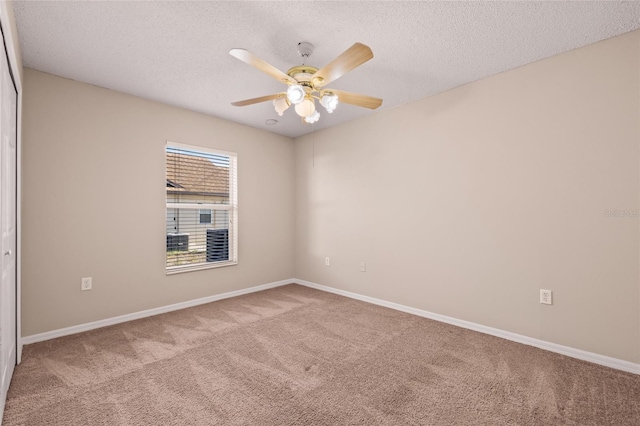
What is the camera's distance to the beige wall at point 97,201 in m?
2.72

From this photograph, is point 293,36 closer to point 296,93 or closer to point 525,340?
point 296,93

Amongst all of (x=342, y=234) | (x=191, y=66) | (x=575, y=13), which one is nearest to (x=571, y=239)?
(x=575, y=13)

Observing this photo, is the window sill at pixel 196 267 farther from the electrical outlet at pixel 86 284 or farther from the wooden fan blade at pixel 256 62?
the wooden fan blade at pixel 256 62

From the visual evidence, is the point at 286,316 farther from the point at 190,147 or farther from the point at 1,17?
the point at 1,17

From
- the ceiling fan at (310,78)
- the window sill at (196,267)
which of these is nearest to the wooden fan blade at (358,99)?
the ceiling fan at (310,78)

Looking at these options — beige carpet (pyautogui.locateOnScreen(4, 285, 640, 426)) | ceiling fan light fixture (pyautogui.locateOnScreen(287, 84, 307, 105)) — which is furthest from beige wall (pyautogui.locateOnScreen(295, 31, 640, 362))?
ceiling fan light fixture (pyautogui.locateOnScreen(287, 84, 307, 105))

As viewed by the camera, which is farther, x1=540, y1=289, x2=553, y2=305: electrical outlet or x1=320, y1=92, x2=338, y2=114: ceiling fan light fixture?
x1=540, y1=289, x2=553, y2=305: electrical outlet

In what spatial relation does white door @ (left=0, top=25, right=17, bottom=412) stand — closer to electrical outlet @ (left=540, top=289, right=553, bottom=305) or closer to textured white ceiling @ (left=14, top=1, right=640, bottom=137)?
textured white ceiling @ (left=14, top=1, right=640, bottom=137)

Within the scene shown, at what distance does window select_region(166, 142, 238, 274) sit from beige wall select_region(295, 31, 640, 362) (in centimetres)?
171

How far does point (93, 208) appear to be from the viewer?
303cm

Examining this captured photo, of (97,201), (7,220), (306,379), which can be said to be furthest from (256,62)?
(97,201)

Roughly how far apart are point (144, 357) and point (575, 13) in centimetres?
398

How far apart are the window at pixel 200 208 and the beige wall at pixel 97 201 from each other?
14cm

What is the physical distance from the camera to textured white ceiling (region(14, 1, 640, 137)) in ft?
6.39
